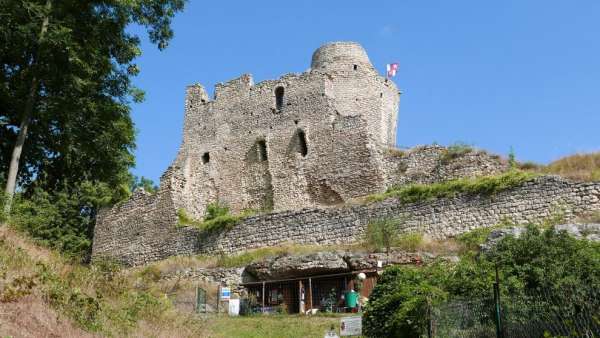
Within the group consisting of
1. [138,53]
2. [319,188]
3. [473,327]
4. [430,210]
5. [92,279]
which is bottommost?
[473,327]

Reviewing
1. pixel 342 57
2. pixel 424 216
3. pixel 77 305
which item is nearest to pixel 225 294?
pixel 424 216

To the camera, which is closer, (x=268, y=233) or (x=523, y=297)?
(x=523, y=297)

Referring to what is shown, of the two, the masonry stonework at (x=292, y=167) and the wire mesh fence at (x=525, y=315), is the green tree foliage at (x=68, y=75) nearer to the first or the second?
the masonry stonework at (x=292, y=167)

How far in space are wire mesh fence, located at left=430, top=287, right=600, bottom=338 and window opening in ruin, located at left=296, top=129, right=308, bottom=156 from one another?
20.2m

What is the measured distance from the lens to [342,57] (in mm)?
33812

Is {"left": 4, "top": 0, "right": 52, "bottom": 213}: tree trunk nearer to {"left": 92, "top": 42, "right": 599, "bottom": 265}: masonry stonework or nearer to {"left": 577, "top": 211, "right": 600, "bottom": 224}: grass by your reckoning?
{"left": 92, "top": 42, "right": 599, "bottom": 265}: masonry stonework

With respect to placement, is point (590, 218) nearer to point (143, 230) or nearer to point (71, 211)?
point (143, 230)

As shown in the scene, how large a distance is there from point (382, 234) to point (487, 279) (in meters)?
9.66

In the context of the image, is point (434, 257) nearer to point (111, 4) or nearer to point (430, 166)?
point (430, 166)

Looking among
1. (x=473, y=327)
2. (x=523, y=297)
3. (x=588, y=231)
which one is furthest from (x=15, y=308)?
(x=588, y=231)

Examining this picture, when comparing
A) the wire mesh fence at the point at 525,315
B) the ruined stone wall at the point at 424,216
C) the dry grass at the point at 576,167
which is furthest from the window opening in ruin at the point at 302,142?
the wire mesh fence at the point at 525,315

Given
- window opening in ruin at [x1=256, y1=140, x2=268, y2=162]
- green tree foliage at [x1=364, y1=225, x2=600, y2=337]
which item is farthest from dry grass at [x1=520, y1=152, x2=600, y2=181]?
window opening in ruin at [x1=256, y1=140, x2=268, y2=162]

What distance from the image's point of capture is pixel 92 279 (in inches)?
543

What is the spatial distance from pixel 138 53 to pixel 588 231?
45.9 ft
